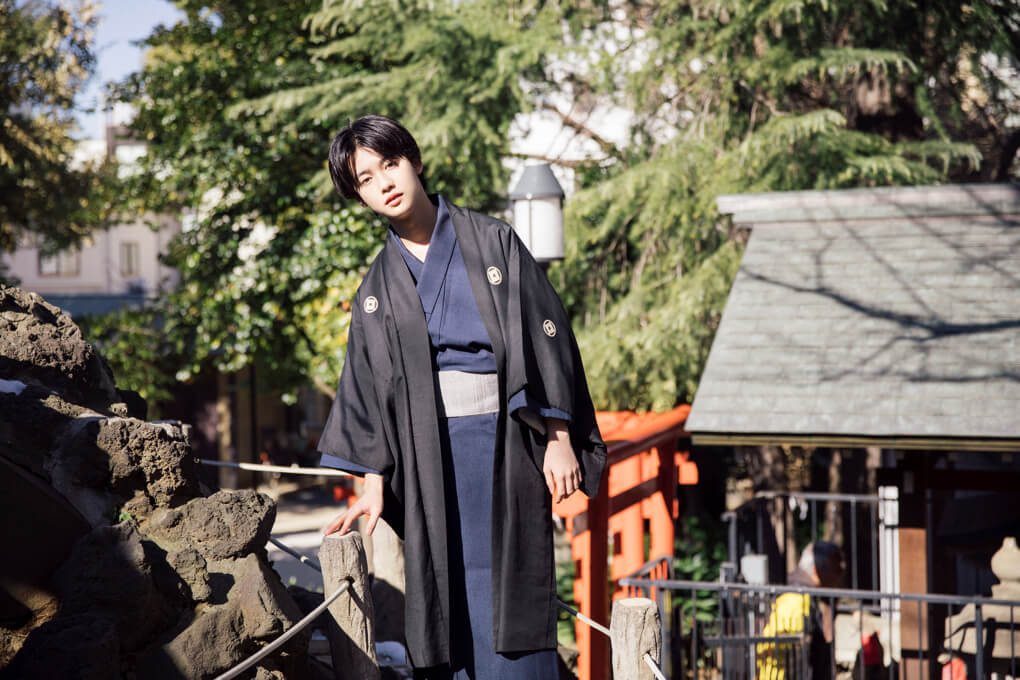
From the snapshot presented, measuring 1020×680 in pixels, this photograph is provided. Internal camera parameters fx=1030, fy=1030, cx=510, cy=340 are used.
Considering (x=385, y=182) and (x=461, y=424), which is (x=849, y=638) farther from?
(x=385, y=182)

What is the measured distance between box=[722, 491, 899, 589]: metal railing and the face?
5836mm

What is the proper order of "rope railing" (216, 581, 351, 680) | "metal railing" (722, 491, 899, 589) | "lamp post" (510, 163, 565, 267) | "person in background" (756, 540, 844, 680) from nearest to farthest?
"rope railing" (216, 581, 351, 680)
"lamp post" (510, 163, 565, 267)
"person in background" (756, 540, 844, 680)
"metal railing" (722, 491, 899, 589)

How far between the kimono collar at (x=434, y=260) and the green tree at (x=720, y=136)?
17.1 feet

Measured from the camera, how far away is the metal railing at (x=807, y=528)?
8.66m

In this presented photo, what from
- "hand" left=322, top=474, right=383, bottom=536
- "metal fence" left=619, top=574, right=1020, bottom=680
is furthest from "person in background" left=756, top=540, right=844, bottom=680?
"hand" left=322, top=474, right=383, bottom=536

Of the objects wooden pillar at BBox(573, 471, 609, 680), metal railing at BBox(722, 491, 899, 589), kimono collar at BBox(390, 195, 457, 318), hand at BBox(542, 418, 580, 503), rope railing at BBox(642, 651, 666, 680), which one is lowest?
metal railing at BBox(722, 491, 899, 589)

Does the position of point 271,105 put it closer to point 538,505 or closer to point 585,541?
point 585,541

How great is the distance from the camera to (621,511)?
20.9 feet

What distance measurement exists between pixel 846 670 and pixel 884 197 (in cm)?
393

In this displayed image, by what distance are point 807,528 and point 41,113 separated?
11220 millimetres

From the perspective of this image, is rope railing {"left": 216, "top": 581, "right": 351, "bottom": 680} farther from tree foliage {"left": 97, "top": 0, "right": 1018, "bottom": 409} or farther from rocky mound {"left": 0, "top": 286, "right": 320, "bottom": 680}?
tree foliage {"left": 97, "top": 0, "right": 1018, "bottom": 409}

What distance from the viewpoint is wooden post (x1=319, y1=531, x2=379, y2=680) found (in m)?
3.02

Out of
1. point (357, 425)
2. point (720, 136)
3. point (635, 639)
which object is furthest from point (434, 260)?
point (720, 136)

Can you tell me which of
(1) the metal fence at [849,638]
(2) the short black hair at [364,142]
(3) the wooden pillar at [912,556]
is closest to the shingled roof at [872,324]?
(3) the wooden pillar at [912,556]
